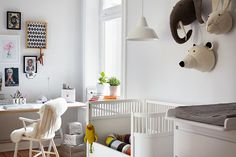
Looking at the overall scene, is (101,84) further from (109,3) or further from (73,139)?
(109,3)

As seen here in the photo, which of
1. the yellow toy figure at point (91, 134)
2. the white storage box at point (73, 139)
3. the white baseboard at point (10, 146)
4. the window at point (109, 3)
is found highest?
the window at point (109, 3)

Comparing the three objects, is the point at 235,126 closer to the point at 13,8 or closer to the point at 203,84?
the point at 203,84

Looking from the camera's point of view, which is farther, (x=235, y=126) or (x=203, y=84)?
(x=203, y=84)

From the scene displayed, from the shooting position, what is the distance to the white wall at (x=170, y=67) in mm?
2621

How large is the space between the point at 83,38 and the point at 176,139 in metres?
3.31

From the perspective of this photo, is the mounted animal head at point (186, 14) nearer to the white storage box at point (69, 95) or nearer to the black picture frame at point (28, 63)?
the white storage box at point (69, 95)

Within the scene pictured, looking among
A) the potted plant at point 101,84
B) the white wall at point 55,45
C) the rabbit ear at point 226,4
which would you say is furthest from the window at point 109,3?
the rabbit ear at point 226,4

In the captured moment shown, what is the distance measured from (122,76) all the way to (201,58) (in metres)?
1.44

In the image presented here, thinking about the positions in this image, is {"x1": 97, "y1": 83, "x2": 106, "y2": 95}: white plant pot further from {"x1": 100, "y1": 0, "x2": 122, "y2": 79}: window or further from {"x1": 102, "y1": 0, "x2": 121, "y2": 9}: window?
{"x1": 102, "y1": 0, "x2": 121, "y2": 9}: window

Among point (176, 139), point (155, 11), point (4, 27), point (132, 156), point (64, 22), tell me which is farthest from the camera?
point (64, 22)

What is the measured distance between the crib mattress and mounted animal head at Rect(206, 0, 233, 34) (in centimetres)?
71

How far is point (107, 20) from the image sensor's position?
4.78 m

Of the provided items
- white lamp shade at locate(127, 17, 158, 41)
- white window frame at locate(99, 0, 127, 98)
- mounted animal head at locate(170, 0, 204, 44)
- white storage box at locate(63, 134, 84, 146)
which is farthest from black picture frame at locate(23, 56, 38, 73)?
mounted animal head at locate(170, 0, 204, 44)

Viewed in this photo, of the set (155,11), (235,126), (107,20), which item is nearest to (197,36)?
(155,11)
